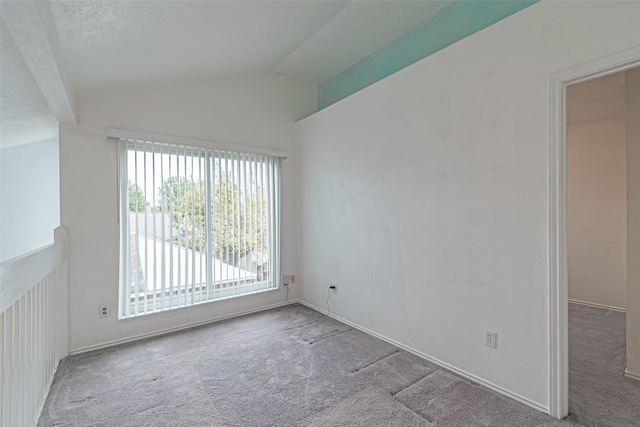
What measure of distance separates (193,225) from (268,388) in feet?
6.40

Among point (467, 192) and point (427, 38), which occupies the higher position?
point (427, 38)

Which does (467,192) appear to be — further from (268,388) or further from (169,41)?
(169,41)

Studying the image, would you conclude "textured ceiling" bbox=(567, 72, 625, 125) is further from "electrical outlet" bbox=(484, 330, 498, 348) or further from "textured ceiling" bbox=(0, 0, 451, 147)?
"electrical outlet" bbox=(484, 330, 498, 348)

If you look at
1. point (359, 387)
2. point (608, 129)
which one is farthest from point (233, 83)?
point (608, 129)

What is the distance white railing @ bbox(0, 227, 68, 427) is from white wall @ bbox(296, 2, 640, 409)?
2.56m

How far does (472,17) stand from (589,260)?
12.2 ft

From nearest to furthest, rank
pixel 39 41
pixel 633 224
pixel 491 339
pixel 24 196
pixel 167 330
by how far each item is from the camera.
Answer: pixel 39 41 < pixel 491 339 < pixel 633 224 < pixel 167 330 < pixel 24 196

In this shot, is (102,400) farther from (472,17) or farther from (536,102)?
(472,17)

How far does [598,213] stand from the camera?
4.00m

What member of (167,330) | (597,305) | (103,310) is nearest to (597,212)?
(597,305)

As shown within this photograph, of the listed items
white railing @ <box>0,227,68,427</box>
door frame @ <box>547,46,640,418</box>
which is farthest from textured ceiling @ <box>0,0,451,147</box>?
door frame @ <box>547,46,640,418</box>

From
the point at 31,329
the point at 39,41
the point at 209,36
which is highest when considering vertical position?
the point at 209,36

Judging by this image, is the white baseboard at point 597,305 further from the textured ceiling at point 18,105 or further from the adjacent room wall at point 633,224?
the textured ceiling at point 18,105

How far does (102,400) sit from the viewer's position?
199 centimetres
